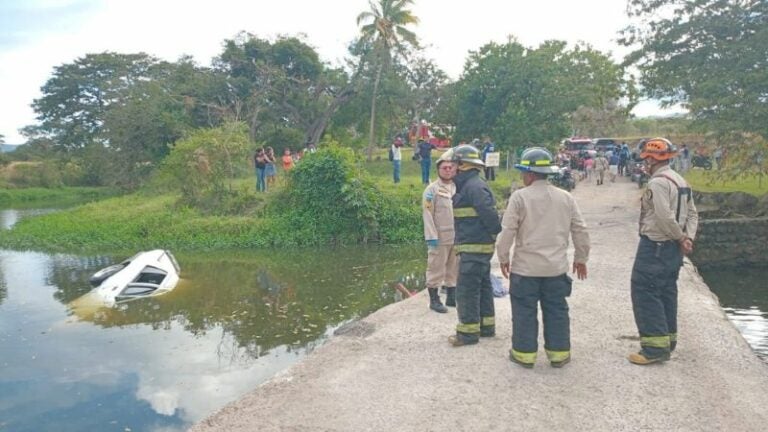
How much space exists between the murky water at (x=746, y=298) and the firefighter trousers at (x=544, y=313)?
5.20 metres

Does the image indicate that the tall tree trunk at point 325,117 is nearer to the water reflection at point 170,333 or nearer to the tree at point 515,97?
the tree at point 515,97

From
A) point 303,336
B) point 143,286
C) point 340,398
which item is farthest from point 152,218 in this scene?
point 340,398

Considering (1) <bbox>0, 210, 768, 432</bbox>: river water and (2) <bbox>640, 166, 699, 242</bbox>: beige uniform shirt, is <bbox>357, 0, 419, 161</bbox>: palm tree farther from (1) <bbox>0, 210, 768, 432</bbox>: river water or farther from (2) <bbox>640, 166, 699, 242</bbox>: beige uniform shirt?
(2) <bbox>640, 166, 699, 242</bbox>: beige uniform shirt

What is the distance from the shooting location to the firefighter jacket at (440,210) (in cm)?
690

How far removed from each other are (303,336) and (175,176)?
43.8ft

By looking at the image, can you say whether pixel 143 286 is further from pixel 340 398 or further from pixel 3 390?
pixel 340 398

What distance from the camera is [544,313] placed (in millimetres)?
4973

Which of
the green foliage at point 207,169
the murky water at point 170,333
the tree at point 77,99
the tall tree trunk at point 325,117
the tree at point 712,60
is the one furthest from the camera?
the tree at point 77,99

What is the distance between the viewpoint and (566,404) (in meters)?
4.34

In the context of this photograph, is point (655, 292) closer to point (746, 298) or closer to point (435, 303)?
point (435, 303)

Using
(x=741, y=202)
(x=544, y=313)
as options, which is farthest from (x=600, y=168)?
(x=544, y=313)

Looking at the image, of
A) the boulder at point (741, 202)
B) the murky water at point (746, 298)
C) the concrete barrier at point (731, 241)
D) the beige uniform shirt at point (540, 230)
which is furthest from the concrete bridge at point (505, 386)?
the boulder at point (741, 202)

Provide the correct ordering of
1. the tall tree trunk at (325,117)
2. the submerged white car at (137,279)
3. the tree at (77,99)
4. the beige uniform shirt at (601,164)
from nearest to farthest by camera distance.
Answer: the submerged white car at (137,279)
the beige uniform shirt at (601,164)
the tall tree trunk at (325,117)
the tree at (77,99)

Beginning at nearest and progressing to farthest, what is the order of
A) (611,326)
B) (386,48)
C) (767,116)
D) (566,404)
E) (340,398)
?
(566,404) → (340,398) → (611,326) → (767,116) → (386,48)
